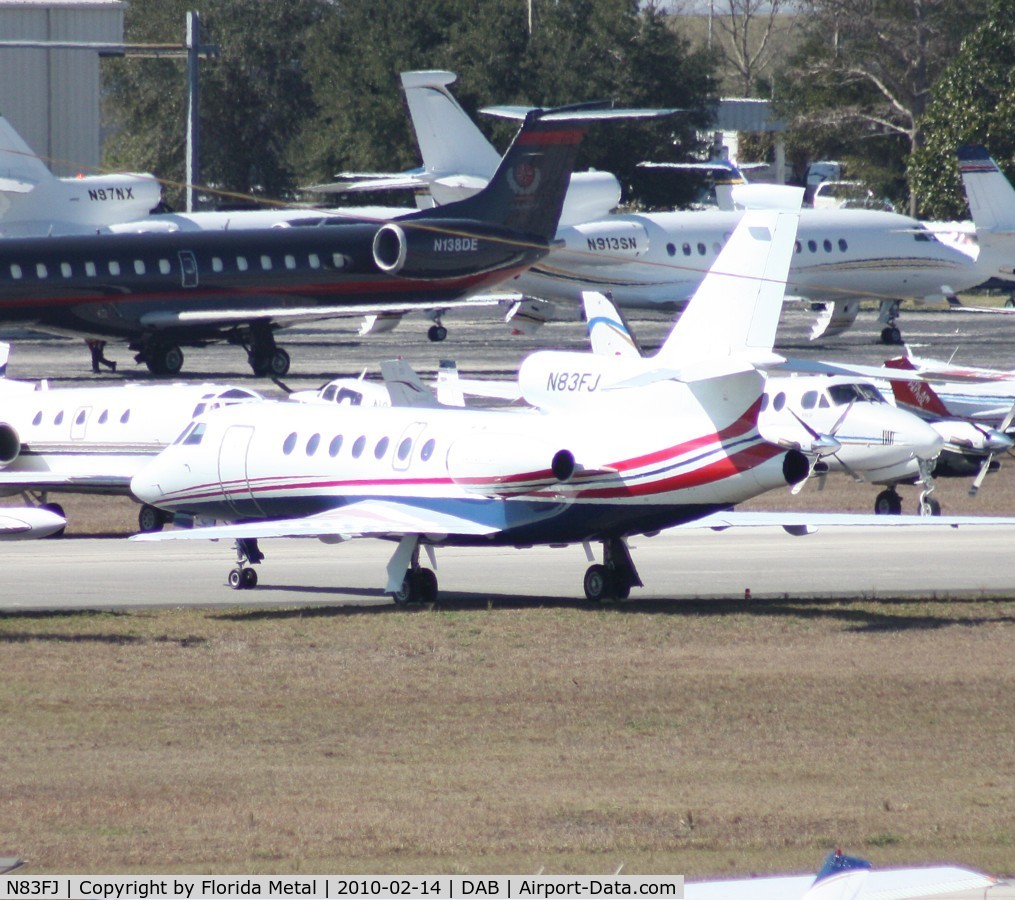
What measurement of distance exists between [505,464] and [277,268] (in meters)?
29.1

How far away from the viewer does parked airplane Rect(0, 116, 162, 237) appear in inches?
2317

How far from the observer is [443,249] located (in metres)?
48.0

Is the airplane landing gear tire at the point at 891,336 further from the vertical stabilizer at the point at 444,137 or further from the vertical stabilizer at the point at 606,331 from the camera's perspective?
the vertical stabilizer at the point at 606,331

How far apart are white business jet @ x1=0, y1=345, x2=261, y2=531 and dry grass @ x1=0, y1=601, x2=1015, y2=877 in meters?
8.76

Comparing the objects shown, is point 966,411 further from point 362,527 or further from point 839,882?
point 839,882

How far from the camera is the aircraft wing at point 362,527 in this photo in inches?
774

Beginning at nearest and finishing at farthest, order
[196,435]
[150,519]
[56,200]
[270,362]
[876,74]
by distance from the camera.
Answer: [196,435]
[150,519]
[270,362]
[56,200]
[876,74]

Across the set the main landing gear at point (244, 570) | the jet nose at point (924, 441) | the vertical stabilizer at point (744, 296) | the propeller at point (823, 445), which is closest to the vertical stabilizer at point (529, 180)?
the propeller at point (823, 445)

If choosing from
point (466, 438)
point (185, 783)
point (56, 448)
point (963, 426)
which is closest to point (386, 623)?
point (466, 438)

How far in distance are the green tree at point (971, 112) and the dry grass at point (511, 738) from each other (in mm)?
61120

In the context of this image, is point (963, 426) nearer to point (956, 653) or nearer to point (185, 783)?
point (956, 653)

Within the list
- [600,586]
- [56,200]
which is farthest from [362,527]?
[56,200]

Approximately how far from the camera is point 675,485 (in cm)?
1888

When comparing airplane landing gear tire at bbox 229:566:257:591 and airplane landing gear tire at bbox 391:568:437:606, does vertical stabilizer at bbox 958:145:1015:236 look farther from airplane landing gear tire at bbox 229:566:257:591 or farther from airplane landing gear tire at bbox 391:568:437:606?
airplane landing gear tire at bbox 391:568:437:606
